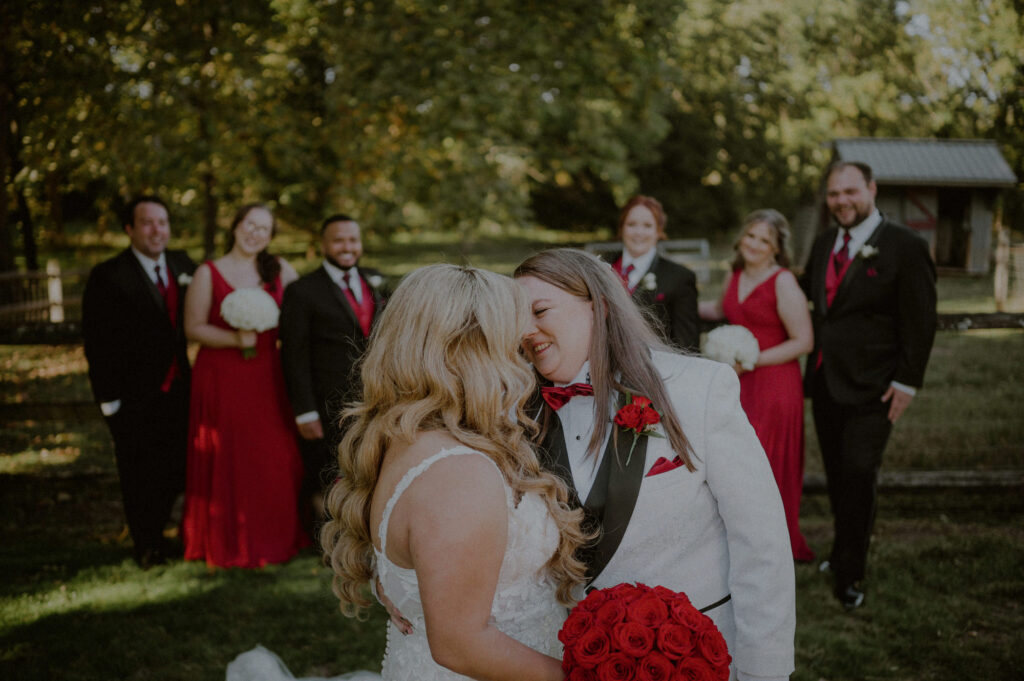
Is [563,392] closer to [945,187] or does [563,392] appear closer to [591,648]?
[591,648]

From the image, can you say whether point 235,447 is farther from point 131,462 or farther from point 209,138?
point 209,138

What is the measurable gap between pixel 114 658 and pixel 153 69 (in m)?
5.97

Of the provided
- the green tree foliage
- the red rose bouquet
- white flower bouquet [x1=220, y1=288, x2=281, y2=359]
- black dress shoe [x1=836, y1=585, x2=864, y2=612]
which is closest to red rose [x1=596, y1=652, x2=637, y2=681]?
the red rose bouquet

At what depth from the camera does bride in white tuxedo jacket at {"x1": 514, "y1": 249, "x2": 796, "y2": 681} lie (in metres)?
2.22

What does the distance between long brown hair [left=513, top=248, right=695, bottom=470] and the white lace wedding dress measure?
1.09 ft

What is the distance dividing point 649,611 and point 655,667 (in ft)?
0.42

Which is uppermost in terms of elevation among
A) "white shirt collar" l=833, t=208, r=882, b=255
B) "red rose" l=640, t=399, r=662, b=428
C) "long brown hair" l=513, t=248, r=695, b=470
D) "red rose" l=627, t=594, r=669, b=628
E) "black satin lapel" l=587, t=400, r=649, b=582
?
"white shirt collar" l=833, t=208, r=882, b=255

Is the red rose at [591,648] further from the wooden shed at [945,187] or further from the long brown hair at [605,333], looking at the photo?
the wooden shed at [945,187]

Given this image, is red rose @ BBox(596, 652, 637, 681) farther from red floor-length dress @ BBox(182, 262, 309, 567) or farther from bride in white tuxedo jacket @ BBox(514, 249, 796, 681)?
red floor-length dress @ BBox(182, 262, 309, 567)

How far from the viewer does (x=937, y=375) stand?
8.91 metres

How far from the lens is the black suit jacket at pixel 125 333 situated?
507cm

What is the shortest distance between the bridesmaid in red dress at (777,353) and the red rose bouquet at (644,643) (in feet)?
10.6

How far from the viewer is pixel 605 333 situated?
243cm

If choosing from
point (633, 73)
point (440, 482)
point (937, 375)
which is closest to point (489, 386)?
point (440, 482)
